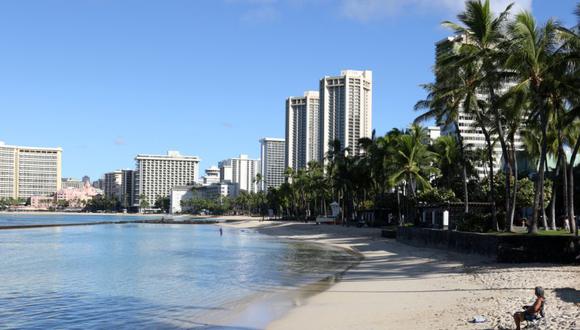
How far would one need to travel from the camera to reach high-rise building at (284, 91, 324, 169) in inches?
6614

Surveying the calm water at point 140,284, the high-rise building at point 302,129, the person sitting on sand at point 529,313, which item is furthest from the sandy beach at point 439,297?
the high-rise building at point 302,129

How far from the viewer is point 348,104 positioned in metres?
130

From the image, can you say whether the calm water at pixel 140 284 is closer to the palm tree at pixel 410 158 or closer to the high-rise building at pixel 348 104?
the palm tree at pixel 410 158

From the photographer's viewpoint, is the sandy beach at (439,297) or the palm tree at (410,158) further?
the palm tree at (410,158)

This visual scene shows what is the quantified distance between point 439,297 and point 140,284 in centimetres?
1275

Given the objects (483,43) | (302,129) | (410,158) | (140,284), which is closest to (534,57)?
(483,43)

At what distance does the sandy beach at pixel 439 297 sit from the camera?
42.4 ft

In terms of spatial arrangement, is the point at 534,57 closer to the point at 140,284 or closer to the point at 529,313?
the point at 529,313

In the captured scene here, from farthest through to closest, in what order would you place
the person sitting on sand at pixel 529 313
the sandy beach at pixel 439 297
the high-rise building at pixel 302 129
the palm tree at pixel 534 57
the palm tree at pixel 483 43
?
the high-rise building at pixel 302 129 → the palm tree at pixel 483 43 → the palm tree at pixel 534 57 → the sandy beach at pixel 439 297 → the person sitting on sand at pixel 529 313

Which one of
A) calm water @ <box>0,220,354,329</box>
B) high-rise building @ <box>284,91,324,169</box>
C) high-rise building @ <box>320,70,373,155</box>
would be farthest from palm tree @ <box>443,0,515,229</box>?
high-rise building @ <box>284,91,324,169</box>

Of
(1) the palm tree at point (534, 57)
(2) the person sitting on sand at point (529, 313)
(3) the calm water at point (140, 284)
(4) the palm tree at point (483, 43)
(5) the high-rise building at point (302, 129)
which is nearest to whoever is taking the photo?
(2) the person sitting on sand at point (529, 313)

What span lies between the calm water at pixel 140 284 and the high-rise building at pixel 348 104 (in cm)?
9162

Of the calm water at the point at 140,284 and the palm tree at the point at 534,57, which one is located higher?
the palm tree at the point at 534,57

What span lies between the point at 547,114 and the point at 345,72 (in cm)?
10693
